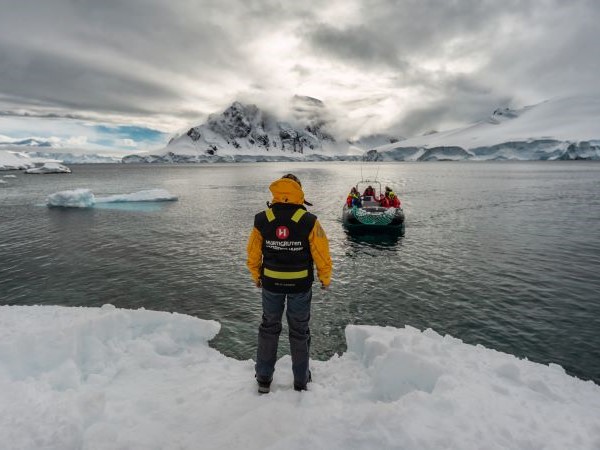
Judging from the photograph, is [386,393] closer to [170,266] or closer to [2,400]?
[2,400]

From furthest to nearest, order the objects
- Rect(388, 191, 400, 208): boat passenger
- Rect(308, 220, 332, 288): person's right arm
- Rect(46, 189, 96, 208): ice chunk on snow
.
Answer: Rect(46, 189, 96, 208): ice chunk on snow, Rect(388, 191, 400, 208): boat passenger, Rect(308, 220, 332, 288): person's right arm

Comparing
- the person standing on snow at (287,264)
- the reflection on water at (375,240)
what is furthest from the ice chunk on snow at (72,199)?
the person standing on snow at (287,264)

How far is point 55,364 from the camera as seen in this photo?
252 inches

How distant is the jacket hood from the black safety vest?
3.2 inches

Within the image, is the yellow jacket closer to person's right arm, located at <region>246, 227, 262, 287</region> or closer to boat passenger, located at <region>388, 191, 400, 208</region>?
person's right arm, located at <region>246, 227, 262, 287</region>

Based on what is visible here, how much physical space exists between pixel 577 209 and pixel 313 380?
4291 cm

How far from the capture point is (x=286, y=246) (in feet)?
19.0

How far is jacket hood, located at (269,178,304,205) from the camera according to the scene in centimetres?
566

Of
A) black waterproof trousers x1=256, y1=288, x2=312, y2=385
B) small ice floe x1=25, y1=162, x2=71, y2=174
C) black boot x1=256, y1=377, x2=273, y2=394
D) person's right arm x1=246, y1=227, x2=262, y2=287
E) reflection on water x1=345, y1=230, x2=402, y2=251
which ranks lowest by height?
small ice floe x1=25, y1=162, x2=71, y2=174

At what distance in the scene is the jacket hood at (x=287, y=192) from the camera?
5.66 m

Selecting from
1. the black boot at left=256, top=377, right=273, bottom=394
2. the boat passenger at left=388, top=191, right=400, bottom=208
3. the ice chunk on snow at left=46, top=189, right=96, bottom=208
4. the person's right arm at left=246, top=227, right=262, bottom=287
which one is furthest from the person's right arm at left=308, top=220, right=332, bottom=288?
the ice chunk on snow at left=46, top=189, right=96, bottom=208

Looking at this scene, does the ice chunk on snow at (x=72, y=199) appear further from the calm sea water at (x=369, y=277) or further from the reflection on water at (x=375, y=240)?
the reflection on water at (x=375, y=240)

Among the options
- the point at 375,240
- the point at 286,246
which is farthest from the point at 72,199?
the point at 286,246

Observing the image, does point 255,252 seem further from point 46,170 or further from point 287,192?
point 46,170
